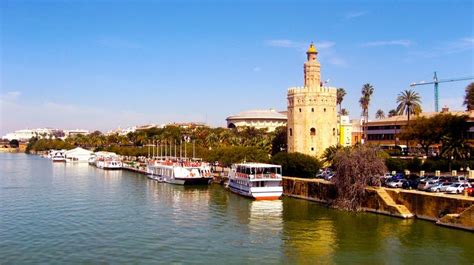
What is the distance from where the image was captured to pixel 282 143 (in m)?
88.4

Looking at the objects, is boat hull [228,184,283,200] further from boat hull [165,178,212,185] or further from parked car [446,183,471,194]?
parked car [446,183,471,194]

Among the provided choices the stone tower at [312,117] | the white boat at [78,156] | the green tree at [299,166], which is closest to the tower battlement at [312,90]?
the stone tower at [312,117]

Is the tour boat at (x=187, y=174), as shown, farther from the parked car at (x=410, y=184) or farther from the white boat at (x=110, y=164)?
the white boat at (x=110, y=164)

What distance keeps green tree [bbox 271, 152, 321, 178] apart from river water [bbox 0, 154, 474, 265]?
26.0ft

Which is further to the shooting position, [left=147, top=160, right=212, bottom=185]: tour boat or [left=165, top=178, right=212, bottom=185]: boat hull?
[left=147, top=160, right=212, bottom=185]: tour boat

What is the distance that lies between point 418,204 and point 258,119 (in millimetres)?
146030

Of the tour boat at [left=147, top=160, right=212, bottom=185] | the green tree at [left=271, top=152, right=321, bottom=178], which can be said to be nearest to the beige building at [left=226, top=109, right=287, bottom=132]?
the tour boat at [left=147, top=160, right=212, bottom=185]

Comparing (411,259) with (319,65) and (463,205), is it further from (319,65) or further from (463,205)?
(319,65)

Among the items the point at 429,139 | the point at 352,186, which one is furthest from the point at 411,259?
the point at 429,139

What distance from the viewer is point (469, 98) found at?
303ft

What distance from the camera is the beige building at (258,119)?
18475cm

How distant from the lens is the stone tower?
69312 mm

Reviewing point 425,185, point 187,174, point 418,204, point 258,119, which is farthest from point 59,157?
point 418,204

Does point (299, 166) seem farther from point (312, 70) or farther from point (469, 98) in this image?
point (469, 98)
